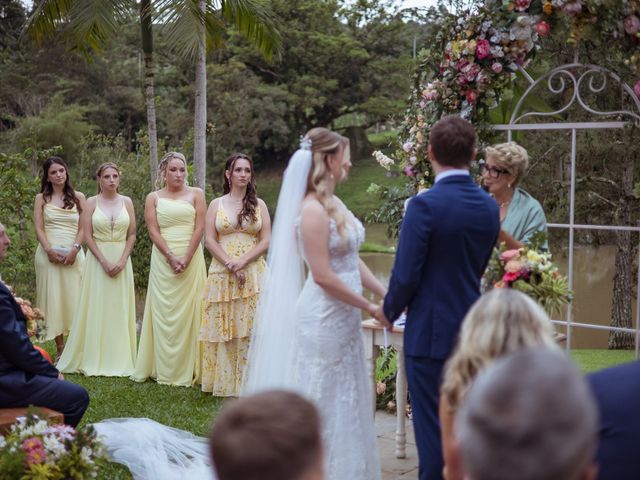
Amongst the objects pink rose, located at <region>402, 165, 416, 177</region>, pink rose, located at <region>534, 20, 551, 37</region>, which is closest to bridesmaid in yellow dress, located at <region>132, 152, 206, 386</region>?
pink rose, located at <region>402, 165, 416, 177</region>

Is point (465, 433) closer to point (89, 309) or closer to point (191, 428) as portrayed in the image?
point (191, 428)

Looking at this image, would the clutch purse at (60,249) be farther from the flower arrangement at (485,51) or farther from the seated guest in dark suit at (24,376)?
the flower arrangement at (485,51)

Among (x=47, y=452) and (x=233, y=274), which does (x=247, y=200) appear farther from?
(x=47, y=452)

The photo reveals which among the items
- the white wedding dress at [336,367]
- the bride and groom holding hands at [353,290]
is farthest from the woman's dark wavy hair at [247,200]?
the white wedding dress at [336,367]

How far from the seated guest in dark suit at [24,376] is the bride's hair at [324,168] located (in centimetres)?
173

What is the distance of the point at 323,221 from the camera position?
4141mm

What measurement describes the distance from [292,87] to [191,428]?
25.1m

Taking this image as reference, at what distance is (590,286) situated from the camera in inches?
670

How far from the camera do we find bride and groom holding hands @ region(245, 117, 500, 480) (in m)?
3.66

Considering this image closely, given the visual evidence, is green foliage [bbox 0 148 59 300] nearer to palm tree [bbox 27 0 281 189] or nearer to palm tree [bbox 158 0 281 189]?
palm tree [bbox 27 0 281 189]

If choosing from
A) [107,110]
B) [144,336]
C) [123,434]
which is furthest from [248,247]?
[107,110]

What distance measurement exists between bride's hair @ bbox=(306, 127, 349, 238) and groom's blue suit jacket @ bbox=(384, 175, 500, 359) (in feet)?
1.97

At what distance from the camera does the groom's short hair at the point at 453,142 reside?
3.67 metres

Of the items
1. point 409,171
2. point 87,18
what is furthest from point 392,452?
point 87,18
